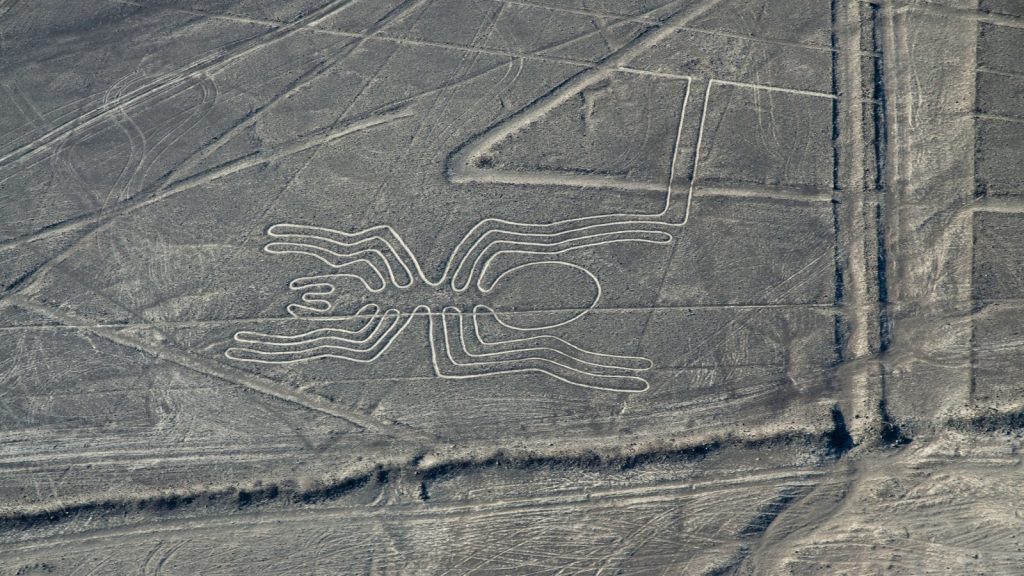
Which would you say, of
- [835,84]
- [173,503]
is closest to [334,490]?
[173,503]

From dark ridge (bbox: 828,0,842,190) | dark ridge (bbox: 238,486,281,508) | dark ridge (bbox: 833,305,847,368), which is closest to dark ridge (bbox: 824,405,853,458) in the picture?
dark ridge (bbox: 833,305,847,368)

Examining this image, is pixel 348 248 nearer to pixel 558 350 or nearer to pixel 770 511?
pixel 558 350

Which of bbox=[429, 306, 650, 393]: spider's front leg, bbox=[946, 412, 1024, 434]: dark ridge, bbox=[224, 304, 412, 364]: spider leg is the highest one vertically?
bbox=[224, 304, 412, 364]: spider leg

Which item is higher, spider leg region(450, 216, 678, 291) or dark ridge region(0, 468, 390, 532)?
spider leg region(450, 216, 678, 291)

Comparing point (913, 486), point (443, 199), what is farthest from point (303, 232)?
point (913, 486)

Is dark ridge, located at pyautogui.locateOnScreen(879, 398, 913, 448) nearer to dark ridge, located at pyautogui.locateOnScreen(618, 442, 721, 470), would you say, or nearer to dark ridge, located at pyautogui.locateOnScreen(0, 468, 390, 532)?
dark ridge, located at pyautogui.locateOnScreen(618, 442, 721, 470)

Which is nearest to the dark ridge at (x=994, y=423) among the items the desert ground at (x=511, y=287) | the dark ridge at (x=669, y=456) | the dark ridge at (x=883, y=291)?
the desert ground at (x=511, y=287)
